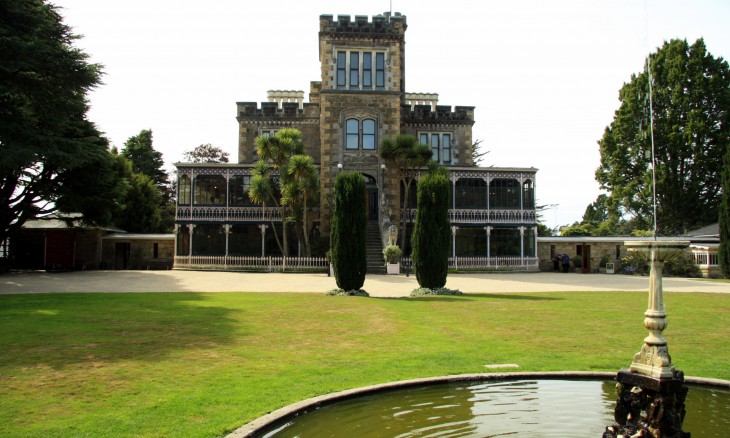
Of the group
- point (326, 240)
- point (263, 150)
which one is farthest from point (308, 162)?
point (326, 240)

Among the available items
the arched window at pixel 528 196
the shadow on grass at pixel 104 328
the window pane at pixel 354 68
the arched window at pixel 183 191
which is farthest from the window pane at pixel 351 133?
the shadow on grass at pixel 104 328

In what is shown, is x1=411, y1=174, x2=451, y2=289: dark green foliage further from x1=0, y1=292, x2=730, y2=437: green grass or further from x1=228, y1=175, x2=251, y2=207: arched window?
x1=228, y1=175, x2=251, y2=207: arched window

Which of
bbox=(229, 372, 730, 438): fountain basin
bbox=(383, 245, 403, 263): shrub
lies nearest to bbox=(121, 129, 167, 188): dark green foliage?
bbox=(383, 245, 403, 263): shrub

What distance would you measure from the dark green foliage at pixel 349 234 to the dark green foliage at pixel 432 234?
204 cm

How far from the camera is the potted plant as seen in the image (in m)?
31.9

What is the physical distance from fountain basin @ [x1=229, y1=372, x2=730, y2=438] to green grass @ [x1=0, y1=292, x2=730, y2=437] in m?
0.38

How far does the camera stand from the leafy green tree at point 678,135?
4119 centimetres

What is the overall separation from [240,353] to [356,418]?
357cm

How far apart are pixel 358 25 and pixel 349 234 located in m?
20.9

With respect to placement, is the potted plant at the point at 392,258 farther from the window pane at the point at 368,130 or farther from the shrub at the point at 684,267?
the shrub at the point at 684,267

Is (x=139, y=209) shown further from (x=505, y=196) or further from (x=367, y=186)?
(x=505, y=196)

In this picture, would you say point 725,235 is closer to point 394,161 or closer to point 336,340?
point 394,161

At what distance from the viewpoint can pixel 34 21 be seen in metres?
24.1

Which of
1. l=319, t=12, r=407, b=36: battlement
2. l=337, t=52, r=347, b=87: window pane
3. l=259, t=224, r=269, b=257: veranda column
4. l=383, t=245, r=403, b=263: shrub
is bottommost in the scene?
l=383, t=245, r=403, b=263: shrub
